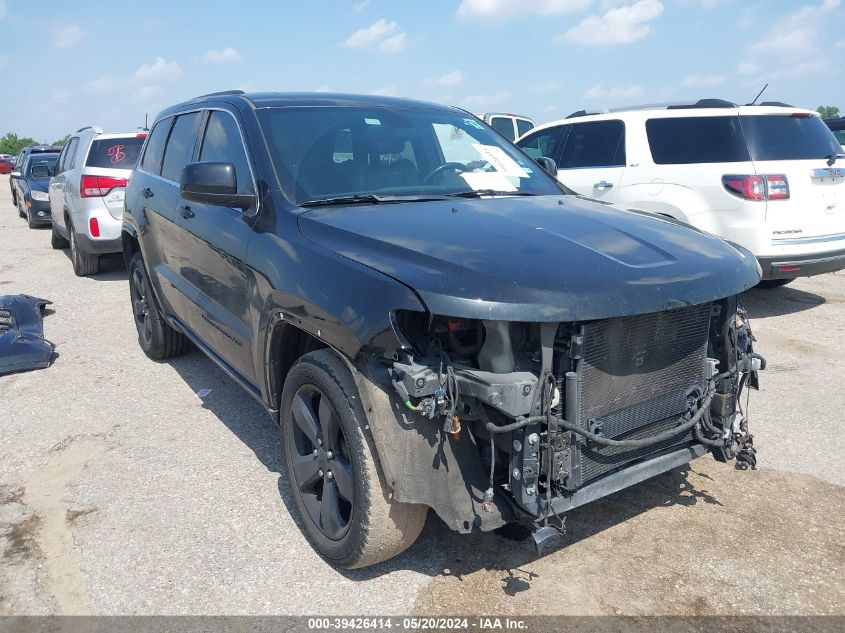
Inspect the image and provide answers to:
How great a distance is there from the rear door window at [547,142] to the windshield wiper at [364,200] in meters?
4.79

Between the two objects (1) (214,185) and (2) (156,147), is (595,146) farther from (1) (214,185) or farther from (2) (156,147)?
(1) (214,185)

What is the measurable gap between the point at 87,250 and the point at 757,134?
7.89 meters

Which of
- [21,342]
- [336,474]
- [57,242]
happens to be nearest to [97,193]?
[21,342]

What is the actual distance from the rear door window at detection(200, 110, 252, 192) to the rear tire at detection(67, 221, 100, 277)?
19.7 feet

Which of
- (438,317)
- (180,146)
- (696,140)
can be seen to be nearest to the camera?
(438,317)

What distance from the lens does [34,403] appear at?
4.99m

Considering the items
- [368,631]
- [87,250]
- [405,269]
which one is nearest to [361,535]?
[368,631]

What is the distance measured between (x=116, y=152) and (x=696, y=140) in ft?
23.0

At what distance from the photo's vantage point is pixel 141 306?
5887mm

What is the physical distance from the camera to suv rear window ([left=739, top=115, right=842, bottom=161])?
21.4 feet

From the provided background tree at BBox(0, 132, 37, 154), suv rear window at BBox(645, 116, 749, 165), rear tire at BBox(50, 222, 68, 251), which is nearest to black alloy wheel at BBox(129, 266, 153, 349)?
suv rear window at BBox(645, 116, 749, 165)

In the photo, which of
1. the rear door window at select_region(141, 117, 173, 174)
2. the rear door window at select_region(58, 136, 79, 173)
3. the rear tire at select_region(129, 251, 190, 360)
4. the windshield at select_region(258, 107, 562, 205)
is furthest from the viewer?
the rear door window at select_region(58, 136, 79, 173)

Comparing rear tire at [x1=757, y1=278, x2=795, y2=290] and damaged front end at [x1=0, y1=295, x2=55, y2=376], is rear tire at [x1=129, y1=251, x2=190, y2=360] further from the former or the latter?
rear tire at [x1=757, y1=278, x2=795, y2=290]

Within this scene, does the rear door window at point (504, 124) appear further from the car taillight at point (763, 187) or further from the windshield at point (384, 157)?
the windshield at point (384, 157)
